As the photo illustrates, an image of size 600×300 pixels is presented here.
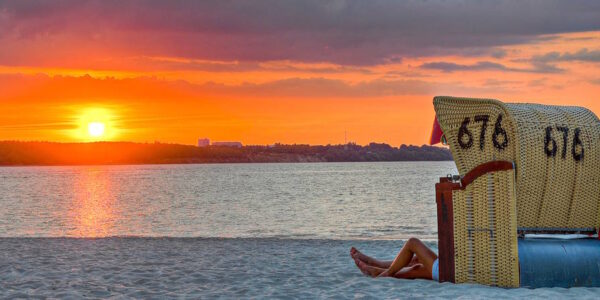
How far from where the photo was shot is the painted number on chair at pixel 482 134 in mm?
8484

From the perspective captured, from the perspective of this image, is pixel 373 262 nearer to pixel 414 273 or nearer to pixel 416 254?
pixel 414 273

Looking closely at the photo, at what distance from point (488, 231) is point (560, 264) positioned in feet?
3.39

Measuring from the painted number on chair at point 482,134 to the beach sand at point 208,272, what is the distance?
67.9 inches

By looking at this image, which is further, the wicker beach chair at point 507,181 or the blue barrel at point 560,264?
the blue barrel at point 560,264

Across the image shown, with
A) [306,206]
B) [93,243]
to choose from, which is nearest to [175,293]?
[93,243]

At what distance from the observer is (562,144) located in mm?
8766

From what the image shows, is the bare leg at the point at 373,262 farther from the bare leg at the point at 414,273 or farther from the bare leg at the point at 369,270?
the bare leg at the point at 414,273

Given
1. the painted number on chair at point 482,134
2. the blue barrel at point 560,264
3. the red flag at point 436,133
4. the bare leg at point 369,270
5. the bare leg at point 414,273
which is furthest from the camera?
the bare leg at point 369,270

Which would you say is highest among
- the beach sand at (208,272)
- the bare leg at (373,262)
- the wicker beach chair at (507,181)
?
the wicker beach chair at (507,181)

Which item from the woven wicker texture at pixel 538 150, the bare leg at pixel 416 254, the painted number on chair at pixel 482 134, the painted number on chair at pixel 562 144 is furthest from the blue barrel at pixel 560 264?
the painted number on chair at pixel 482 134

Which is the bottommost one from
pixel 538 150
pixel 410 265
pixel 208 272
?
pixel 208 272

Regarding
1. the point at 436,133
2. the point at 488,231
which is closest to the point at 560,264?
the point at 488,231

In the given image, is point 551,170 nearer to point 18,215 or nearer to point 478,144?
point 478,144

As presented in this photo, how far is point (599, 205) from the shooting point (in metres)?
9.17
